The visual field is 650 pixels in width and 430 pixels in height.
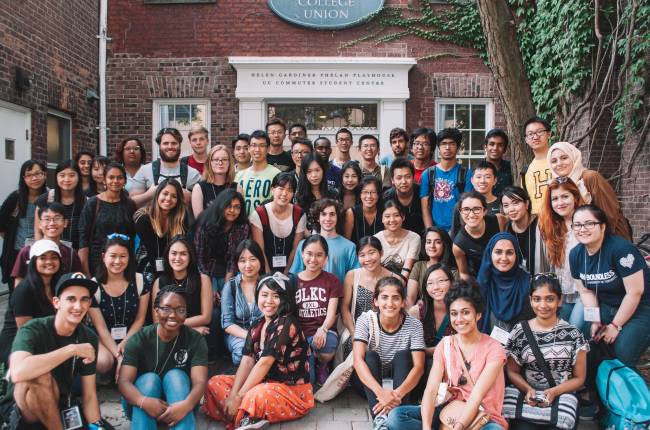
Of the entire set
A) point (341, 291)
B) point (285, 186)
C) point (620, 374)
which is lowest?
point (620, 374)

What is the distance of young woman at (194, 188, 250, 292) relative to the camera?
4562 millimetres

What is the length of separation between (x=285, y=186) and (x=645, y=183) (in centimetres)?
493

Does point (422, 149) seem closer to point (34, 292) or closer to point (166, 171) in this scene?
point (166, 171)

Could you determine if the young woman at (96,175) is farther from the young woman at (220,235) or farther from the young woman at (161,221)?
the young woman at (220,235)

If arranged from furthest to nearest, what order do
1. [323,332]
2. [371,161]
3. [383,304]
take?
[371,161], [323,332], [383,304]

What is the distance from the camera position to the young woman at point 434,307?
159 inches

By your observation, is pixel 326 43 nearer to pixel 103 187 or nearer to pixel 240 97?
pixel 240 97

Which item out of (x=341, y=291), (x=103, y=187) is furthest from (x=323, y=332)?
(x=103, y=187)

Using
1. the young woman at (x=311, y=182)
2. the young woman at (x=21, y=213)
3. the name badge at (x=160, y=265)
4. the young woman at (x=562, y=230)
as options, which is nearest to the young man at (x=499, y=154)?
the young woman at (x=562, y=230)

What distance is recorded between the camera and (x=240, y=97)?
9.17m

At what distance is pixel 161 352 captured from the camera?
355 cm

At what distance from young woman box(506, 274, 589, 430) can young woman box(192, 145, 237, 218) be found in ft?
8.90

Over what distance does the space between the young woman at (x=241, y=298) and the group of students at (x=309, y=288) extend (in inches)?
0.5

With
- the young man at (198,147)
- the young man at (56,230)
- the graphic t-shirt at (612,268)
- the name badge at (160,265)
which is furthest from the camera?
the young man at (198,147)
